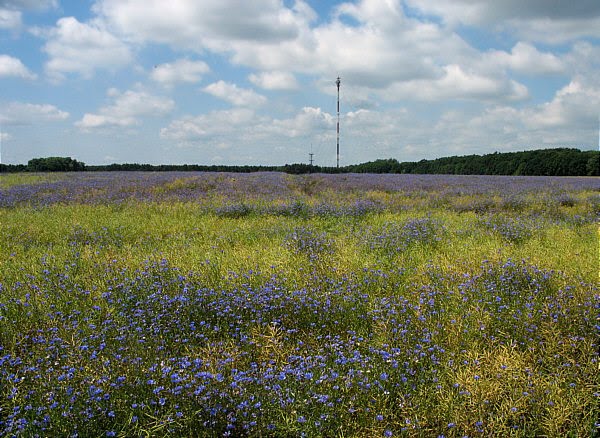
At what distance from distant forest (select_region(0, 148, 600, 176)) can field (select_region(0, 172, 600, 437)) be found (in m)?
37.0

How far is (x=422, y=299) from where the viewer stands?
416cm

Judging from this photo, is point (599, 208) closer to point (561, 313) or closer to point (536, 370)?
point (561, 313)

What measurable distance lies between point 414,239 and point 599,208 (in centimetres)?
799

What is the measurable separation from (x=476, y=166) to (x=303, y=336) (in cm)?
5986

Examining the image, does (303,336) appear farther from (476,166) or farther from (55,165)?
(476,166)

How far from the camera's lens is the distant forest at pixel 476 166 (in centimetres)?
4531

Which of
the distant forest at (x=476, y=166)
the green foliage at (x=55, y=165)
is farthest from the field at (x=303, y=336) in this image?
the green foliage at (x=55, y=165)

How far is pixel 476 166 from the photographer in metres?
57.4

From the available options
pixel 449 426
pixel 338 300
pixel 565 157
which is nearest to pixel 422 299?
pixel 338 300

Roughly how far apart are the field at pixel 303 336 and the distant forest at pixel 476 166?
37003 mm

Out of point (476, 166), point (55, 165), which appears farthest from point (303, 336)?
point (476, 166)

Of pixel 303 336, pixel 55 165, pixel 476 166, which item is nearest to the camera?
pixel 303 336

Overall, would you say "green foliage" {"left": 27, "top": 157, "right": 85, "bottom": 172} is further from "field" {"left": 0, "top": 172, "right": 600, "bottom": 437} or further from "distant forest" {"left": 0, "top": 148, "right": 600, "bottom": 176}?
"field" {"left": 0, "top": 172, "right": 600, "bottom": 437}

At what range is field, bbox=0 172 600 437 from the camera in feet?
8.56
